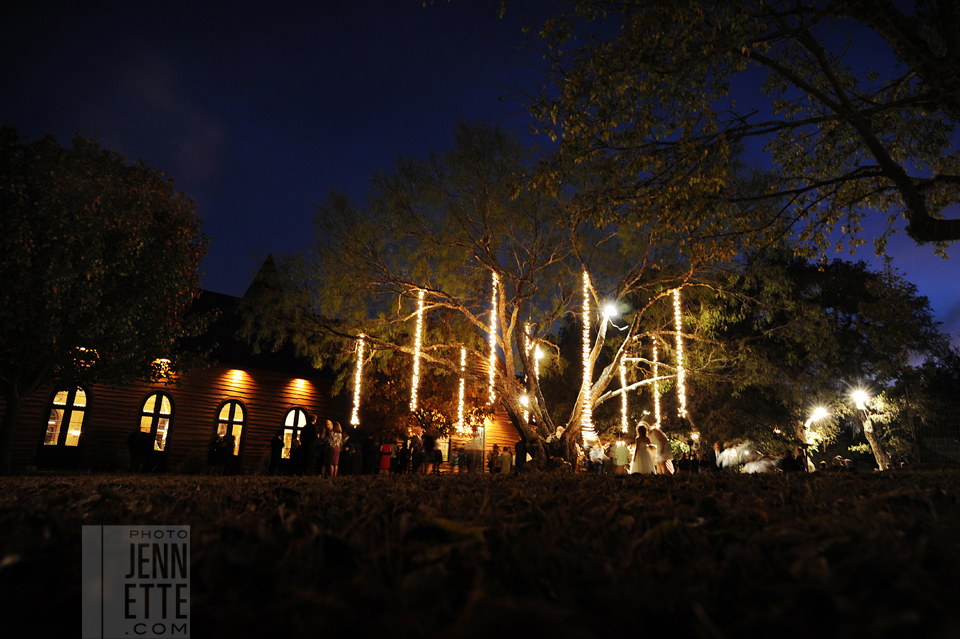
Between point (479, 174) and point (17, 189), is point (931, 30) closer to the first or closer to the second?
point (479, 174)

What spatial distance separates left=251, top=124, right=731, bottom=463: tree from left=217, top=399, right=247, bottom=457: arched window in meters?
6.33

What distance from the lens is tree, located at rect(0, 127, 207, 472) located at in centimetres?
1113

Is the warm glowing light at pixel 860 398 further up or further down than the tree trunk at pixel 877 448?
further up

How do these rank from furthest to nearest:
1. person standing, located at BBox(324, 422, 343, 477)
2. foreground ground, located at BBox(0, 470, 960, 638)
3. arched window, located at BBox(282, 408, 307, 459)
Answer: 1. arched window, located at BBox(282, 408, 307, 459)
2. person standing, located at BBox(324, 422, 343, 477)
3. foreground ground, located at BBox(0, 470, 960, 638)

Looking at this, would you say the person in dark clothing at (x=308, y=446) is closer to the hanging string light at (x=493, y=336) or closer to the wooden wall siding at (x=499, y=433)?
the hanging string light at (x=493, y=336)

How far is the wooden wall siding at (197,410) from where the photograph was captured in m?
17.3

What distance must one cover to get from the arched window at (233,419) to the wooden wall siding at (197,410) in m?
0.23

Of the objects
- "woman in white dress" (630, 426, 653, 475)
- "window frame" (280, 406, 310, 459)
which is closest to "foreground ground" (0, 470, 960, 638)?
"woman in white dress" (630, 426, 653, 475)

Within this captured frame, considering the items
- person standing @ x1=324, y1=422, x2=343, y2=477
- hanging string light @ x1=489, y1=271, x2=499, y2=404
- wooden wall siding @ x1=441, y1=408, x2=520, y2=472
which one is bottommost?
wooden wall siding @ x1=441, y1=408, x2=520, y2=472

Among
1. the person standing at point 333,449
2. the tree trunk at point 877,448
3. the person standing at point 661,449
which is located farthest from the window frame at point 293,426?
the tree trunk at point 877,448

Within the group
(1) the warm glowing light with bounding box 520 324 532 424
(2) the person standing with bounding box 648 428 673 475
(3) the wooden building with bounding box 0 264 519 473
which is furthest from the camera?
(3) the wooden building with bounding box 0 264 519 473

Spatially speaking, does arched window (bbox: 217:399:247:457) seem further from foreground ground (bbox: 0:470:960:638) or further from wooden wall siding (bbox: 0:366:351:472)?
foreground ground (bbox: 0:470:960:638)

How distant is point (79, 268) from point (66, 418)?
10042 mm

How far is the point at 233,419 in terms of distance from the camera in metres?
20.9
